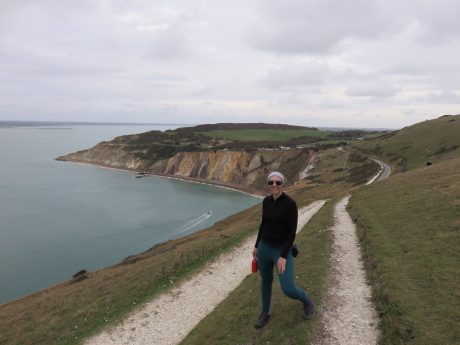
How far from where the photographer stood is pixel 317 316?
9680 mm

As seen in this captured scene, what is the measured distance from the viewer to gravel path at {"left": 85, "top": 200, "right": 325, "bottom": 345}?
40.5 ft

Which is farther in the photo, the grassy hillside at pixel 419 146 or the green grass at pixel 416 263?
the grassy hillside at pixel 419 146

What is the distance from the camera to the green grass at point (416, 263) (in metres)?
8.49

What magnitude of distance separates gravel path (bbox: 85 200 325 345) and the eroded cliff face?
8081 cm

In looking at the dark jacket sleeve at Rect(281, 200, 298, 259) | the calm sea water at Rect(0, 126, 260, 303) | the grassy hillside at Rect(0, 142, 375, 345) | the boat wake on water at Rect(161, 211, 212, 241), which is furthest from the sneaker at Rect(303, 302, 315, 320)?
the boat wake on water at Rect(161, 211, 212, 241)

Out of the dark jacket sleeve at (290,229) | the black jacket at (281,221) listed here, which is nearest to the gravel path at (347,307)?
the dark jacket sleeve at (290,229)

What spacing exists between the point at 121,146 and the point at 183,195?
83.2m

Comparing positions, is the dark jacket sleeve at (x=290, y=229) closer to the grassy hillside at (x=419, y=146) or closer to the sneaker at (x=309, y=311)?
the sneaker at (x=309, y=311)

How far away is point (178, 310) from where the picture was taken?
45.4 feet

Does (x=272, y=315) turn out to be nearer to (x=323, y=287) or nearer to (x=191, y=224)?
(x=323, y=287)

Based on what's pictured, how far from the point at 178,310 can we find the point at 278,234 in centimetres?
779

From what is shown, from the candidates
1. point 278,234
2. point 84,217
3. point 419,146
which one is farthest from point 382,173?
point 278,234

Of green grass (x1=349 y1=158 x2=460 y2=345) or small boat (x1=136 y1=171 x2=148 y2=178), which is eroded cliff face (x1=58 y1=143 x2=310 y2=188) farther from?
green grass (x1=349 y1=158 x2=460 y2=345)

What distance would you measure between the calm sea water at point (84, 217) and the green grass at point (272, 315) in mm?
28628
